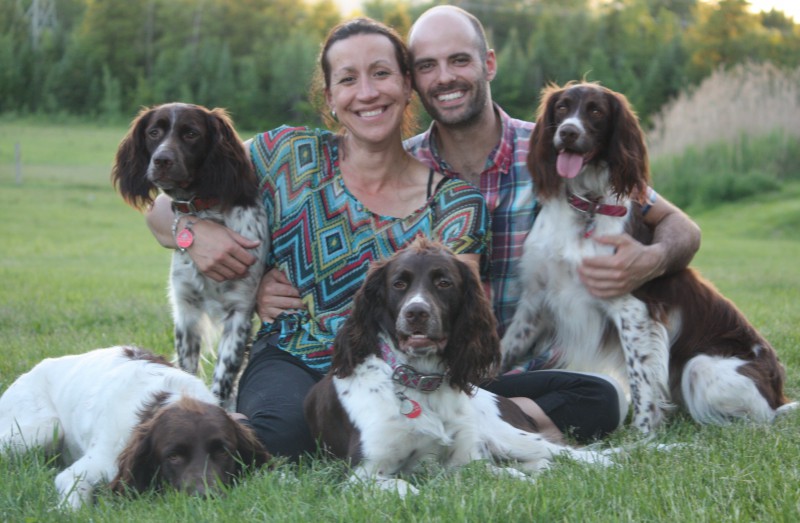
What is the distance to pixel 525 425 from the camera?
3791 mm

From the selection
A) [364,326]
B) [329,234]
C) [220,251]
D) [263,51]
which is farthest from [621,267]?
[263,51]

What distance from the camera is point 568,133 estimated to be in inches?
166

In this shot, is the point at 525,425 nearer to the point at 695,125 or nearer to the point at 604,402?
the point at 604,402

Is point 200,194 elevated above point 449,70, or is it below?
below

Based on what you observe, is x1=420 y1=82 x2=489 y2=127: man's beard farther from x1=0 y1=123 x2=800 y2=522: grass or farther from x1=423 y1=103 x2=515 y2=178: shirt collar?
x1=0 y1=123 x2=800 y2=522: grass

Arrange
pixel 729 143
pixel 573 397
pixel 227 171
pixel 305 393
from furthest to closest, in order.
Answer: pixel 729 143 < pixel 227 171 < pixel 573 397 < pixel 305 393

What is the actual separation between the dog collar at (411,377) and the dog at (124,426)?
1.67ft

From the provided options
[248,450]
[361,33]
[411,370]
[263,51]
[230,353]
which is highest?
[361,33]

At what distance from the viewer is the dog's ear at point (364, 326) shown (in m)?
3.37

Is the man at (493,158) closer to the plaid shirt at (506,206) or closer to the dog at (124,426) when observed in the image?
the plaid shirt at (506,206)

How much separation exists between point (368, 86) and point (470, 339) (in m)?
1.27

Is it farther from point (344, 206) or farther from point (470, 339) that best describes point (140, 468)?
point (344, 206)

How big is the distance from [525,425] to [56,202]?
52.0ft

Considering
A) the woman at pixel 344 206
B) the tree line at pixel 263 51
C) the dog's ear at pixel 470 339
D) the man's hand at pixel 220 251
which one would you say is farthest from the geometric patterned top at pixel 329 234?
the tree line at pixel 263 51
